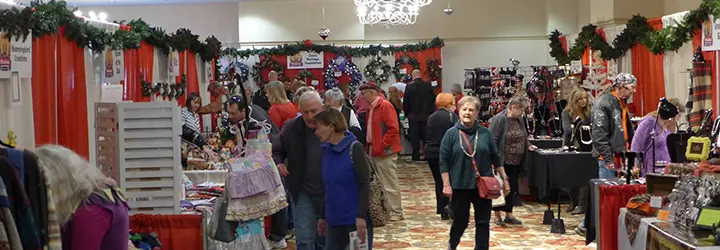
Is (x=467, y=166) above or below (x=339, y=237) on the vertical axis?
above

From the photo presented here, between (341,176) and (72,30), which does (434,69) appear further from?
(341,176)

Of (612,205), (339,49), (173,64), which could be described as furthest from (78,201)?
(339,49)

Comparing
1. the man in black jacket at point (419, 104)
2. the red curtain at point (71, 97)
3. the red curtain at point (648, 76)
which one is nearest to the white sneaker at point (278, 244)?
the red curtain at point (71, 97)

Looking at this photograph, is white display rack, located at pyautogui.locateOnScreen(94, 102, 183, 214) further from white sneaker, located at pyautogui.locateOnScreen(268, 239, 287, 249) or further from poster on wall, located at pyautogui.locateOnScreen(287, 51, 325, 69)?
poster on wall, located at pyautogui.locateOnScreen(287, 51, 325, 69)

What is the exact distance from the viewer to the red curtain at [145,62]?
30.8 ft

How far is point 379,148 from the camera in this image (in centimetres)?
963

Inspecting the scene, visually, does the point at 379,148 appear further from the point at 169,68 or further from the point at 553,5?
the point at 553,5

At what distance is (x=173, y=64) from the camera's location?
10.7m

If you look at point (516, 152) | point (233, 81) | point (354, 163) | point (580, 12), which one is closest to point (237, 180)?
point (354, 163)

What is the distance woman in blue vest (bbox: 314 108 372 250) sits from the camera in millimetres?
5586

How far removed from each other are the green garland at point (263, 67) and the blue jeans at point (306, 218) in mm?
12901

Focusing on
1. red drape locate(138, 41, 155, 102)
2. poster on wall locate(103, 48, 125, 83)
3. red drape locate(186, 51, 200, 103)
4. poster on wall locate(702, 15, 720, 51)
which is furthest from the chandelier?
poster on wall locate(103, 48, 125, 83)

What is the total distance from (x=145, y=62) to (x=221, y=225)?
4221mm

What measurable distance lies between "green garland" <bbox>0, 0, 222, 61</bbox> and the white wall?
34.5 ft
